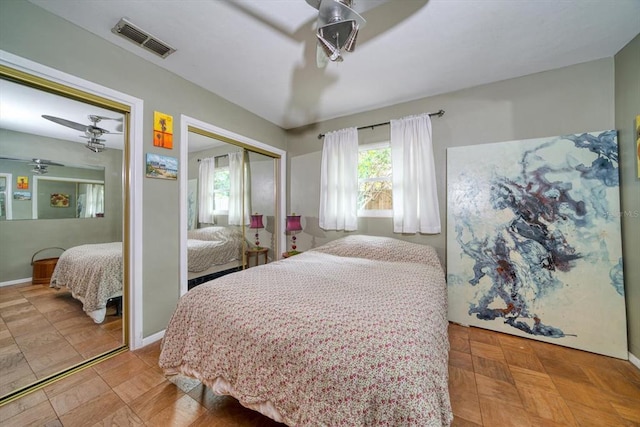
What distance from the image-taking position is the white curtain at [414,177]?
2.57m

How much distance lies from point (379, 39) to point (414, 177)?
4.77ft

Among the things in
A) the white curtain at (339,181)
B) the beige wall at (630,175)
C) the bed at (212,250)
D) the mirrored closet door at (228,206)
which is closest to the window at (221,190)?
the mirrored closet door at (228,206)

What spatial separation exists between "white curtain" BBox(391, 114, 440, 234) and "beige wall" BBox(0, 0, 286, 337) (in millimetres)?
2176

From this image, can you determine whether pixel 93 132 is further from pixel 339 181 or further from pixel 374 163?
pixel 374 163

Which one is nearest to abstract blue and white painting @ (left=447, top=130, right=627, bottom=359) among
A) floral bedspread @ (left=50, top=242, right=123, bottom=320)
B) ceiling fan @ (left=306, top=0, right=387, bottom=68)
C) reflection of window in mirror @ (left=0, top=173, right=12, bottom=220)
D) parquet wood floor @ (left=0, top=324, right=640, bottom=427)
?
parquet wood floor @ (left=0, top=324, right=640, bottom=427)

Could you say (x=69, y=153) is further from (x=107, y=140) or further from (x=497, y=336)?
(x=497, y=336)

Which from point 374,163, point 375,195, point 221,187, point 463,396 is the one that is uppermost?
point 374,163

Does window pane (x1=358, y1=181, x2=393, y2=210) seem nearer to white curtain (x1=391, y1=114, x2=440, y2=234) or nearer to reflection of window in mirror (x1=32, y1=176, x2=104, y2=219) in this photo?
white curtain (x1=391, y1=114, x2=440, y2=234)

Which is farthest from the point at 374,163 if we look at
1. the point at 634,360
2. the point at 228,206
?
the point at 634,360

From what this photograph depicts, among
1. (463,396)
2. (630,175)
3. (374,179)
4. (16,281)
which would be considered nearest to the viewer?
(463,396)

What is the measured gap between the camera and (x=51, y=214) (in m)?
1.76

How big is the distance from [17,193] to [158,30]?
1.56 meters

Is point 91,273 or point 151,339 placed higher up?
point 91,273

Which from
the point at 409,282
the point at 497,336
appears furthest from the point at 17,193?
the point at 497,336
